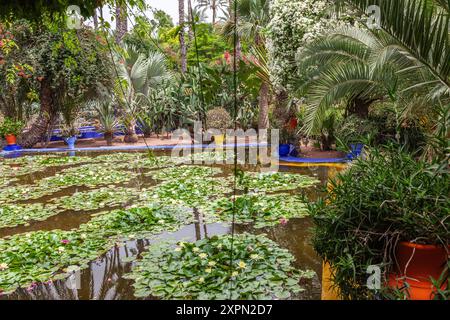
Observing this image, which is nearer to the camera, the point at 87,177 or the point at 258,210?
the point at 258,210

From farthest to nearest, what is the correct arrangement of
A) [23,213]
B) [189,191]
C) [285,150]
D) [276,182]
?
1. [285,150]
2. [276,182]
3. [189,191]
4. [23,213]

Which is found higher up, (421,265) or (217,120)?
(217,120)

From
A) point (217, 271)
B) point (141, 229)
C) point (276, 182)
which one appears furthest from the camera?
point (276, 182)

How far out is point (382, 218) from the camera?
2.45 m

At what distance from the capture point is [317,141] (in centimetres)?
1138

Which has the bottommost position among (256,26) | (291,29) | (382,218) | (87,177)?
(87,177)

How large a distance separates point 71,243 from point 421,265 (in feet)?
12.1

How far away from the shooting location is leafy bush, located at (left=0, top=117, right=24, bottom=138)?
1379cm

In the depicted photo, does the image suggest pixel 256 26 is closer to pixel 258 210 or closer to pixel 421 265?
pixel 258 210

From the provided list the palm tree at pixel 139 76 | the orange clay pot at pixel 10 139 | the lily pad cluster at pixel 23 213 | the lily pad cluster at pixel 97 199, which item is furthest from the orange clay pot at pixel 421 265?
the orange clay pot at pixel 10 139

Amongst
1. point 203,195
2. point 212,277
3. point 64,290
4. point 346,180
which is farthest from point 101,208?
point 346,180

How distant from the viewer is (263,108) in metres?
13.9

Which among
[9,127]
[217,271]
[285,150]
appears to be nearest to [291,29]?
[285,150]

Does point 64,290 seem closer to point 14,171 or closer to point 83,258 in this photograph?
point 83,258
